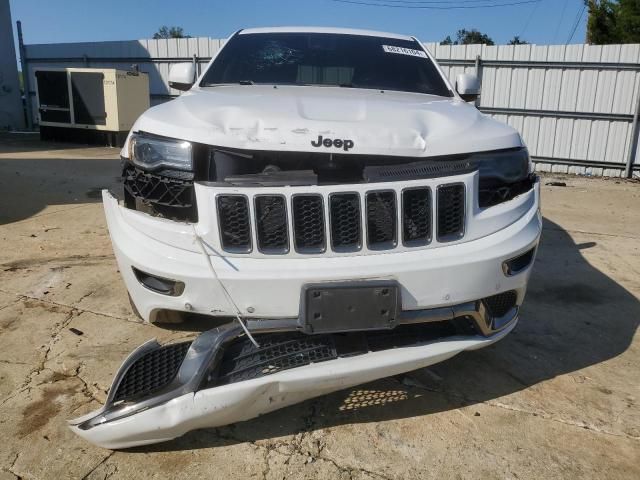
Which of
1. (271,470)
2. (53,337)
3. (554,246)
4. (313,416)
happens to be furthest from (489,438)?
(554,246)

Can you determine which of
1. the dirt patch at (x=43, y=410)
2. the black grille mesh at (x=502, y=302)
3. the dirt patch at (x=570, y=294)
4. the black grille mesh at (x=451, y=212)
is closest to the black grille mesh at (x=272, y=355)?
the black grille mesh at (x=451, y=212)

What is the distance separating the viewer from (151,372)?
6.60ft

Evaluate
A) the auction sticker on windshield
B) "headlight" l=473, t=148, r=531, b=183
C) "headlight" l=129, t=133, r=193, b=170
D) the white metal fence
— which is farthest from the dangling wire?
the white metal fence

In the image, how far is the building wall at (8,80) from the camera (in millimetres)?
16531

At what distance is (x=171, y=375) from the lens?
6.45ft

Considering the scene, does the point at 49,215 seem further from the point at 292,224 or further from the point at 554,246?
the point at 554,246

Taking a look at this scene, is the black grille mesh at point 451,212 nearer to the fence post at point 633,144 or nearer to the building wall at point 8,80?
the fence post at point 633,144

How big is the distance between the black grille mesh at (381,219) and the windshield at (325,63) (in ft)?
4.74

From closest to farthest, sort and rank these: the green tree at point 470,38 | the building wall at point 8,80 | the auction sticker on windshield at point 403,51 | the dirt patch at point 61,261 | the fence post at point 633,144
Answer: the auction sticker on windshield at point 403,51 → the dirt patch at point 61,261 → the fence post at point 633,144 → the building wall at point 8,80 → the green tree at point 470,38

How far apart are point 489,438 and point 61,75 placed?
13783 millimetres

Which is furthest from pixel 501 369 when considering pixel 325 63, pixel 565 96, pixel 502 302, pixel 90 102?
pixel 90 102

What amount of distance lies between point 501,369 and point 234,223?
1.64 metres

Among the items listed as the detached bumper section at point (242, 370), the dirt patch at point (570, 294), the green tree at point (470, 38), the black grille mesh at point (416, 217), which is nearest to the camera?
the detached bumper section at point (242, 370)

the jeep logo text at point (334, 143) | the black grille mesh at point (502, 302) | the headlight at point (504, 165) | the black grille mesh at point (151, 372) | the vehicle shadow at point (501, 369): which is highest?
the jeep logo text at point (334, 143)
